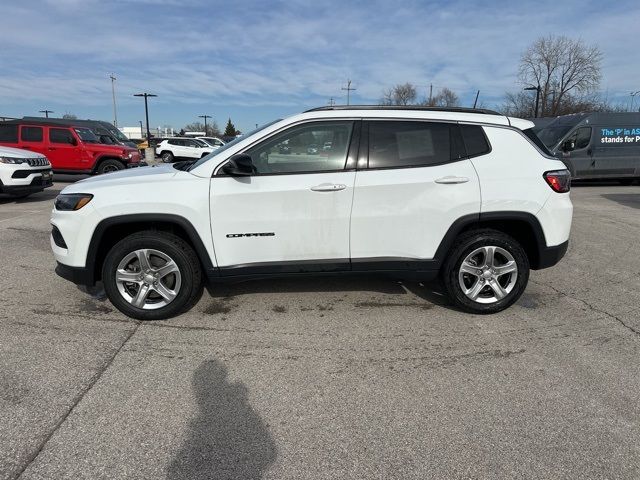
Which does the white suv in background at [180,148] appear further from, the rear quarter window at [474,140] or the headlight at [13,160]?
the rear quarter window at [474,140]

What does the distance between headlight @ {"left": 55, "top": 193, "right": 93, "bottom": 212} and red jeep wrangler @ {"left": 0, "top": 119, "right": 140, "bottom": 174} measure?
41.9 ft

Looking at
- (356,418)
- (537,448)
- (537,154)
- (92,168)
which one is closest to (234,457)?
(356,418)

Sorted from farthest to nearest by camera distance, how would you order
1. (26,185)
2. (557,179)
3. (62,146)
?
(62,146)
(26,185)
(557,179)

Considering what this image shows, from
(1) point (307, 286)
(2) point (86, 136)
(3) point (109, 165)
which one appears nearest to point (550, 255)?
(1) point (307, 286)

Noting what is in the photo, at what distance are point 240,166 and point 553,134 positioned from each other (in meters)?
14.7

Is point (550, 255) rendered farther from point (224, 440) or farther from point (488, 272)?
point (224, 440)

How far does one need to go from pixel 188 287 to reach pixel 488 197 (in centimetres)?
271

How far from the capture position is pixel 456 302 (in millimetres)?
4152

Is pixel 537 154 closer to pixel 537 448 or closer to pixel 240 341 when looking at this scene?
pixel 537 448

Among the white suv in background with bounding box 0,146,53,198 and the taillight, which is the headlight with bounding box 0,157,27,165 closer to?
the white suv in background with bounding box 0,146,53,198

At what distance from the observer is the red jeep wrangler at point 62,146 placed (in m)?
14.9

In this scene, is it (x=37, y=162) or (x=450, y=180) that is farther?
(x=37, y=162)

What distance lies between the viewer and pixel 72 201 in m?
3.80

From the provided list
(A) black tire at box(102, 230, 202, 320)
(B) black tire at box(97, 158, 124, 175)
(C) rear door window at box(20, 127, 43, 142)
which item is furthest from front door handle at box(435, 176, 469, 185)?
(C) rear door window at box(20, 127, 43, 142)
